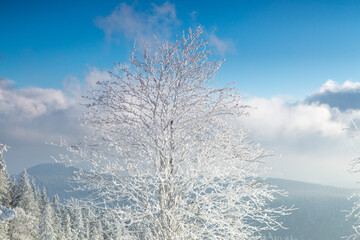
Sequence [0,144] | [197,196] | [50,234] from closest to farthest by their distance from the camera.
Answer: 1. [0,144]
2. [197,196]
3. [50,234]

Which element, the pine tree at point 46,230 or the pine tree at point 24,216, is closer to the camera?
the pine tree at point 24,216

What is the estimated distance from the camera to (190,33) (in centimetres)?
609

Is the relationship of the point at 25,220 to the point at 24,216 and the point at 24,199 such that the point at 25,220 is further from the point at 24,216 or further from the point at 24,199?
the point at 24,199

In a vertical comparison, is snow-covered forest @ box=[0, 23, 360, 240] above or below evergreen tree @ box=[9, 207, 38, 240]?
above

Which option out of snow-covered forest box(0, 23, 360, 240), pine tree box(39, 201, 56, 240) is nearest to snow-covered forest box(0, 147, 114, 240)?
pine tree box(39, 201, 56, 240)

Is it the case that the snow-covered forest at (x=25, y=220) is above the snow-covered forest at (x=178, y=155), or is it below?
below

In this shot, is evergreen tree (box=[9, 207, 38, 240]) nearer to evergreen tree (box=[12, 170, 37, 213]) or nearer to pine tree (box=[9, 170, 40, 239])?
pine tree (box=[9, 170, 40, 239])

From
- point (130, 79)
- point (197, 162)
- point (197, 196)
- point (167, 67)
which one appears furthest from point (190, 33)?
point (197, 196)

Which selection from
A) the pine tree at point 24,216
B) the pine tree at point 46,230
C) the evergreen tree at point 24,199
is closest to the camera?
the pine tree at point 24,216

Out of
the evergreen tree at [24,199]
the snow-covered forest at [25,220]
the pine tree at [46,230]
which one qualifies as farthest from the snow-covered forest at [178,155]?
the evergreen tree at [24,199]

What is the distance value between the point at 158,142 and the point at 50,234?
29.1 m

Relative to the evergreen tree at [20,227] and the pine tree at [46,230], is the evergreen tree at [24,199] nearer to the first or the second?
the pine tree at [46,230]

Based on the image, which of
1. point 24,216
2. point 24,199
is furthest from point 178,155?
point 24,199

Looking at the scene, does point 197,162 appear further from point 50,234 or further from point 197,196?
point 50,234
